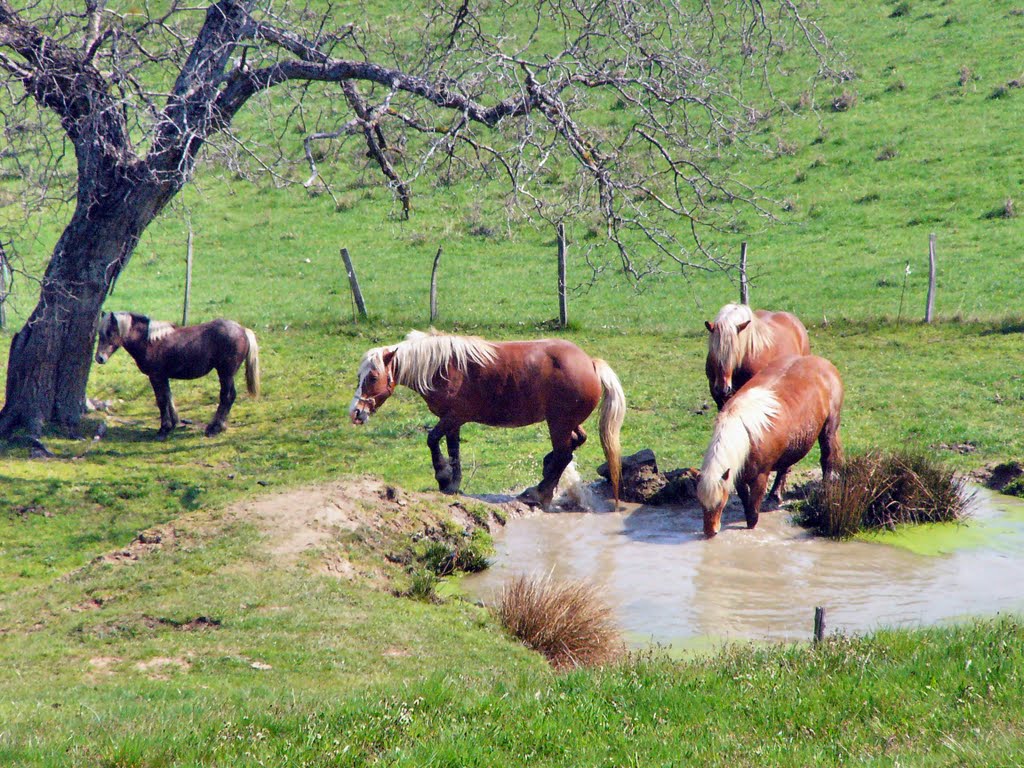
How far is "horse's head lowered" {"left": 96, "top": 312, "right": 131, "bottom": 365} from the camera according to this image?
1516cm

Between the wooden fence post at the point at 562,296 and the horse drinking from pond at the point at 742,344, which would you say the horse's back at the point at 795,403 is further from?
the wooden fence post at the point at 562,296

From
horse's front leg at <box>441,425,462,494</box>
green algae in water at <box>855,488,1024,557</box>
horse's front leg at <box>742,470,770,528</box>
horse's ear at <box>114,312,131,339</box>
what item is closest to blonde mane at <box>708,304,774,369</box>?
horse's front leg at <box>742,470,770,528</box>

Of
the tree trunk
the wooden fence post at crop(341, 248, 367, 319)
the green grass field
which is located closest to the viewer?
the green grass field

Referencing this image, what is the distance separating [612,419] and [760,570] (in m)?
2.51

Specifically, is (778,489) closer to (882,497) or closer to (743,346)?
(882,497)

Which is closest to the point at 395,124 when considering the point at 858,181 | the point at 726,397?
the point at 726,397

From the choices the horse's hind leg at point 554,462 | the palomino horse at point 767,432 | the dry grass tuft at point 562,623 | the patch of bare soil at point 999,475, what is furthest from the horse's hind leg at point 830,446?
the dry grass tuft at point 562,623

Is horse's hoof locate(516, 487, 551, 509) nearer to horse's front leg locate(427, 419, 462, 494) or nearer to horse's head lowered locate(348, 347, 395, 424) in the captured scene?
horse's front leg locate(427, 419, 462, 494)

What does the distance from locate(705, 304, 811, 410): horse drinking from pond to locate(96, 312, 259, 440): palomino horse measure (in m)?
7.36

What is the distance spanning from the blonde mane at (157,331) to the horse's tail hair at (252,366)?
1.17 meters

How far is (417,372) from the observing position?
11.3 meters

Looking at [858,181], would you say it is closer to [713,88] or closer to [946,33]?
[946,33]

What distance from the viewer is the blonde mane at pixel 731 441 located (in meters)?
10.1

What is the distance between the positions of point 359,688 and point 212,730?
1438mm
